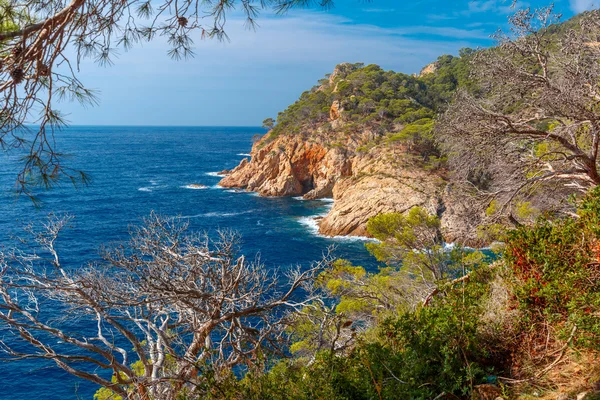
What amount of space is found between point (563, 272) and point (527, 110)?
5153 mm

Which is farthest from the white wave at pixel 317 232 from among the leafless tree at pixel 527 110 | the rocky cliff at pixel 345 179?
the leafless tree at pixel 527 110

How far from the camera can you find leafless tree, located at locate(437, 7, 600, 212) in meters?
6.86

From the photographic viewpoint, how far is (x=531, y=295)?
4.31 m

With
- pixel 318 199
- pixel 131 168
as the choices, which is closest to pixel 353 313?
pixel 318 199

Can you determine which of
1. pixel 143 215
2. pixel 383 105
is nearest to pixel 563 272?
pixel 143 215

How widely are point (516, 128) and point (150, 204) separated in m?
36.2

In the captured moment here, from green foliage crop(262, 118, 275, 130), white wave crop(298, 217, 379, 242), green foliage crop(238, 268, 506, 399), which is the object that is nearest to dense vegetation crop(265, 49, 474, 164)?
green foliage crop(262, 118, 275, 130)

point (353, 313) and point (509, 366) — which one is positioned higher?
point (509, 366)

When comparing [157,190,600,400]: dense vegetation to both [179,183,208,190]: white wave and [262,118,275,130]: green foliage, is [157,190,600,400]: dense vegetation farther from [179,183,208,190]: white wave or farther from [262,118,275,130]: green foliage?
[262,118,275,130]: green foliage

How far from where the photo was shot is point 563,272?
13.8 ft

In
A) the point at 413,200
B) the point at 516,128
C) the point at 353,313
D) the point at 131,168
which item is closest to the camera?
the point at 516,128

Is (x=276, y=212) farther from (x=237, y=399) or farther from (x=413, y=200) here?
(x=237, y=399)

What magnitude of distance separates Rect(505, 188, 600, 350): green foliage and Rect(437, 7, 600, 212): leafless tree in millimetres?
2266

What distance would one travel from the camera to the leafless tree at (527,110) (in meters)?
6.86
